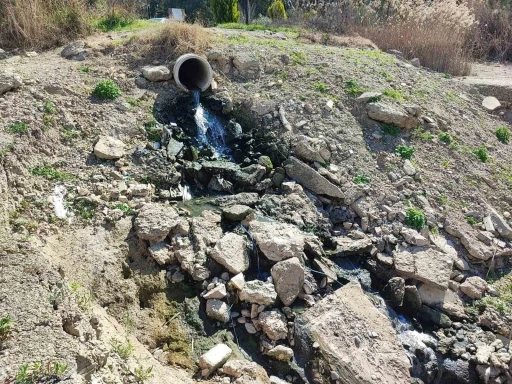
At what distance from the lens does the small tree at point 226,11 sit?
1443 cm

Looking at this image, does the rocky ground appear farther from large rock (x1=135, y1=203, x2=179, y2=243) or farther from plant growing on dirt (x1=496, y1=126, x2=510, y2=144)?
plant growing on dirt (x1=496, y1=126, x2=510, y2=144)

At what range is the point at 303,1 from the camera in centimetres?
1611

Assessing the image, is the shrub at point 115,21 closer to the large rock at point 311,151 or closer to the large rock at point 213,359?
the large rock at point 311,151

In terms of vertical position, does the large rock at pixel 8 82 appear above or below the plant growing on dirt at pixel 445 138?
above

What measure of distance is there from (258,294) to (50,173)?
3.04 metres

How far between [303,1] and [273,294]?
13.8 m

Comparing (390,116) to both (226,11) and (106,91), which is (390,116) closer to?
(106,91)

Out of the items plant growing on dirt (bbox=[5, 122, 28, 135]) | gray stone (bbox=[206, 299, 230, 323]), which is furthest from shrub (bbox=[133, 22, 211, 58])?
gray stone (bbox=[206, 299, 230, 323])

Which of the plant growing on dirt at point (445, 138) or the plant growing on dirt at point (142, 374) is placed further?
the plant growing on dirt at point (445, 138)

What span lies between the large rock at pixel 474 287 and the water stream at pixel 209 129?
3974 mm

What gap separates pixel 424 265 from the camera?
601 cm

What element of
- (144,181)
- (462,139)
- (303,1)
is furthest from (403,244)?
(303,1)

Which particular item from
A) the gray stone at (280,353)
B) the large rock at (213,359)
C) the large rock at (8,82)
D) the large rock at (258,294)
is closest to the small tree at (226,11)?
the large rock at (8,82)

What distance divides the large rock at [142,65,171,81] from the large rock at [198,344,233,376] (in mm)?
5053
